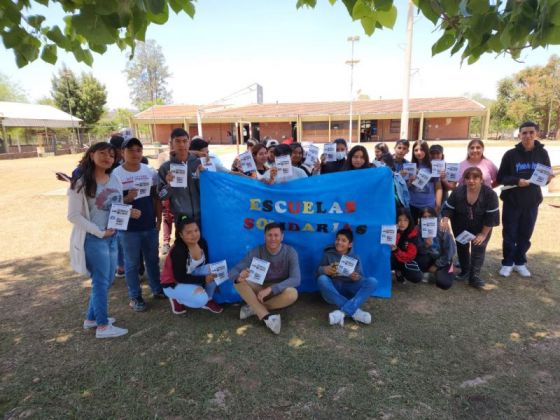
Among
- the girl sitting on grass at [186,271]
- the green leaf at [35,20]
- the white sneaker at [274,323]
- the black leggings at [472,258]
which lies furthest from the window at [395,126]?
the green leaf at [35,20]

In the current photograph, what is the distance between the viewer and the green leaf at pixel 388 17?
6.98 feet

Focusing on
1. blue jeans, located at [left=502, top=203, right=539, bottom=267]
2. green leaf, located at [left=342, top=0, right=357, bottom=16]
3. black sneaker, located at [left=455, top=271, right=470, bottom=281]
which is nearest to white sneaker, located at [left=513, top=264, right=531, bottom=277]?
blue jeans, located at [left=502, top=203, right=539, bottom=267]

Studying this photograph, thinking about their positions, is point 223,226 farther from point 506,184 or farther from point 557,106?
point 557,106

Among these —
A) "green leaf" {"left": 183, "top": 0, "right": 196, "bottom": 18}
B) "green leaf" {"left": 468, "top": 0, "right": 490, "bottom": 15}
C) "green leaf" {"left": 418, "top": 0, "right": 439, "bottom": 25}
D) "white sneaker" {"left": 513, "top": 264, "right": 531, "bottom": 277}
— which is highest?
"green leaf" {"left": 183, "top": 0, "right": 196, "bottom": 18}

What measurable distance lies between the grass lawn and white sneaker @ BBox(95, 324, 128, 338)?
2.5 inches

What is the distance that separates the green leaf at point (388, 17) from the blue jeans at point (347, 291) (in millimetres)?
2435

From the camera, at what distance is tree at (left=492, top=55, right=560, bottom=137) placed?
39.0 metres

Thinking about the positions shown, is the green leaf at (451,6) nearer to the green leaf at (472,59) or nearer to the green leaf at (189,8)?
the green leaf at (472,59)

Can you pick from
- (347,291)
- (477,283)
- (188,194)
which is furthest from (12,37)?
(477,283)

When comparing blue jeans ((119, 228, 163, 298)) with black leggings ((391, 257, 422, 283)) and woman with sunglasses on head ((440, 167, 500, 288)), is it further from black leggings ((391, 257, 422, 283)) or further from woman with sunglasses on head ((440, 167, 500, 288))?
woman with sunglasses on head ((440, 167, 500, 288))

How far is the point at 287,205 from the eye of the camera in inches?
162

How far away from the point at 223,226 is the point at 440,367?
256cm

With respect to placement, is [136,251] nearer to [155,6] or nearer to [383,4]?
[155,6]

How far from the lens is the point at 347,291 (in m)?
3.92
